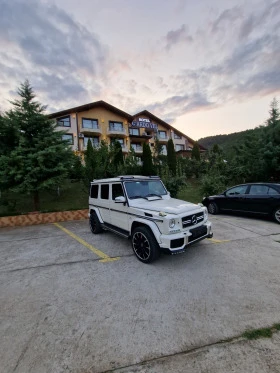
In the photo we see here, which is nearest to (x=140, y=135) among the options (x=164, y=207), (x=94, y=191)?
(x=94, y=191)

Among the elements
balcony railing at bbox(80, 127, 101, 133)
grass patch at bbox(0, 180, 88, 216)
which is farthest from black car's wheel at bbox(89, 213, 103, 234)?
balcony railing at bbox(80, 127, 101, 133)

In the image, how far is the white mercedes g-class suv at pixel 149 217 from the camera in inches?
149

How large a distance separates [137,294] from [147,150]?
22275 millimetres

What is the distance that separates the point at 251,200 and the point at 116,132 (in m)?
26.5

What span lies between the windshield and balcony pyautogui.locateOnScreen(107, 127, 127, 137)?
26802 millimetres

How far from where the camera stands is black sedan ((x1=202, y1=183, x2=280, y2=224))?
7.05 metres

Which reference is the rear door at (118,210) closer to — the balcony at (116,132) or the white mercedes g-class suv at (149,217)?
the white mercedes g-class suv at (149,217)

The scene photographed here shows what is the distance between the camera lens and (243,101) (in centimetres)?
1356

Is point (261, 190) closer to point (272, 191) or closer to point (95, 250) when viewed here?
point (272, 191)

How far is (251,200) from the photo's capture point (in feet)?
25.0

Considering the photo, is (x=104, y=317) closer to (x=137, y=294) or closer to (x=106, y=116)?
(x=137, y=294)

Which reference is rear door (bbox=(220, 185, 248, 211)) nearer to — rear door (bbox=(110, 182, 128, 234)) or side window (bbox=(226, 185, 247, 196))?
side window (bbox=(226, 185, 247, 196))

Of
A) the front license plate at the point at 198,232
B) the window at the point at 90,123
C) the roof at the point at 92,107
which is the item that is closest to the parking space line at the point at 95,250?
the front license plate at the point at 198,232

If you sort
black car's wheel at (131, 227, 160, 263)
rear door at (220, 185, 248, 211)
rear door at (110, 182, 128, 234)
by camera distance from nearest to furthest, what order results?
black car's wheel at (131, 227, 160, 263) → rear door at (110, 182, 128, 234) → rear door at (220, 185, 248, 211)
